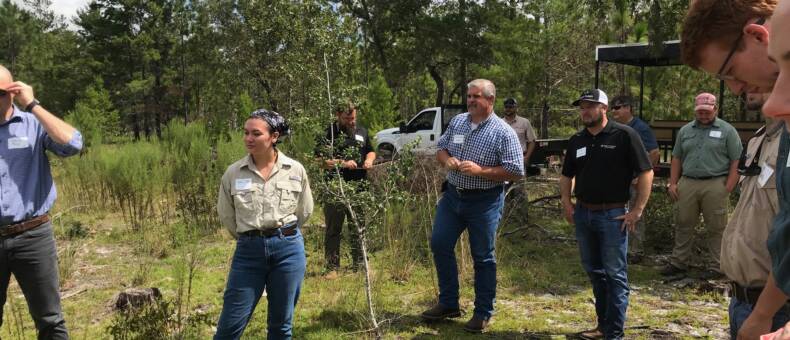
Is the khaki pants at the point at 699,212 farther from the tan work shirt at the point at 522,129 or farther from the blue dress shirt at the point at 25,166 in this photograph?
the blue dress shirt at the point at 25,166

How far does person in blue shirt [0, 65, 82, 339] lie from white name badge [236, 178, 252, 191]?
93 centimetres

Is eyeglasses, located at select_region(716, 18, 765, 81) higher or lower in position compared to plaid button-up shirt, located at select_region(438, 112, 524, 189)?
higher

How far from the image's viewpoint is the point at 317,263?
5.55 metres

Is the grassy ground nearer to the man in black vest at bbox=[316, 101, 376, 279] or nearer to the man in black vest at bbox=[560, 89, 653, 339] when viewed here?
the man in black vest at bbox=[316, 101, 376, 279]

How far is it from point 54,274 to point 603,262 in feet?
10.5

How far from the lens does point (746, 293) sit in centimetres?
174

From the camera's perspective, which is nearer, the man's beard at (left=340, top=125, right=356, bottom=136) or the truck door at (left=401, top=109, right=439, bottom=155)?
the man's beard at (left=340, top=125, right=356, bottom=136)

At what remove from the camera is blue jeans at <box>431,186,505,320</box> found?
3777 mm

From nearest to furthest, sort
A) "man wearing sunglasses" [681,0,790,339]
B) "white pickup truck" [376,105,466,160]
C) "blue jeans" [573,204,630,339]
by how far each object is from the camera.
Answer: "man wearing sunglasses" [681,0,790,339]
"blue jeans" [573,204,630,339]
"white pickup truck" [376,105,466,160]

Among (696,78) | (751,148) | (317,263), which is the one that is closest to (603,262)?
(751,148)

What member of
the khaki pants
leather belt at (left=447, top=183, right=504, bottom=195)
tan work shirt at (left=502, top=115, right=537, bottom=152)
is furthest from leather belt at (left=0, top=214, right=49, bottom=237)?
tan work shirt at (left=502, top=115, right=537, bottom=152)

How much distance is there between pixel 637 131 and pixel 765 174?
370cm

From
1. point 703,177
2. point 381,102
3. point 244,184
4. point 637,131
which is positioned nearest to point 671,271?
point 703,177

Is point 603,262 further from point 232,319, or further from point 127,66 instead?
point 127,66
